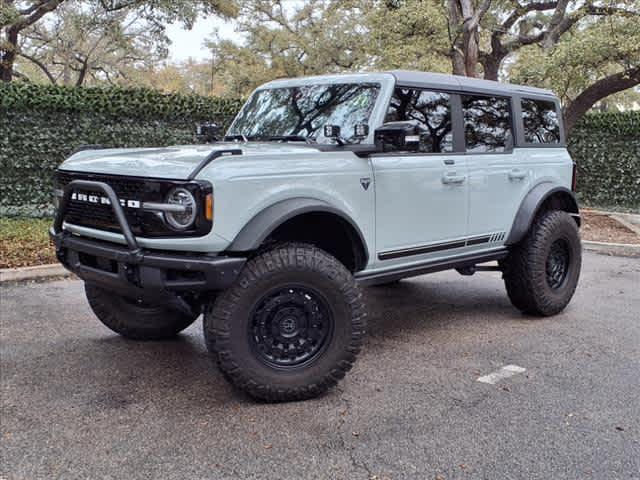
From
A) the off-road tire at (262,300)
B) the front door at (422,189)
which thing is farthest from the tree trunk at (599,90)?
the off-road tire at (262,300)

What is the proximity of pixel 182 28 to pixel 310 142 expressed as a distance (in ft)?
37.3

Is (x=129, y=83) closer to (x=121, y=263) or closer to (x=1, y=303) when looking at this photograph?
(x=1, y=303)

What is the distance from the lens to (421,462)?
280 cm

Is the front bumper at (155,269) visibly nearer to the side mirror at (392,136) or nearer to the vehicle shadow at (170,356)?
the vehicle shadow at (170,356)

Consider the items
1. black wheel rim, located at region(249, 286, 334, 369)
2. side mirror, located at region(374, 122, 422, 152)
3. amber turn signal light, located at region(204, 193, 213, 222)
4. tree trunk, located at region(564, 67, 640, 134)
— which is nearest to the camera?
amber turn signal light, located at region(204, 193, 213, 222)

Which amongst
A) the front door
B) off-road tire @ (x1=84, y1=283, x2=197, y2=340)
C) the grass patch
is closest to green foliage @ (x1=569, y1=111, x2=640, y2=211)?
the front door

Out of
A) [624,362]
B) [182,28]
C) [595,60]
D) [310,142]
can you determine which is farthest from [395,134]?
[182,28]

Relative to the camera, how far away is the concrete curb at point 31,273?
643cm

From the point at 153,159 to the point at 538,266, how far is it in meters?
3.31

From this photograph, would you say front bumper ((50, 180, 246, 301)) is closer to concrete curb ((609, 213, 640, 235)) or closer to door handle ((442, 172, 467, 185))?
door handle ((442, 172, 467, 185))

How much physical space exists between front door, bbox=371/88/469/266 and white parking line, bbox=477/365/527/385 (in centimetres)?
91

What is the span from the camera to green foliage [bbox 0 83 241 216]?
29.3 feet

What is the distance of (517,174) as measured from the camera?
493 cm

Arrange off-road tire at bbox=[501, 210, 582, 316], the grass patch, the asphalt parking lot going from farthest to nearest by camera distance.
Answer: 1. the grass patch
2. off-road tire at bbox=[501, 210, 582, 316]
3. the asphalt parking lot
